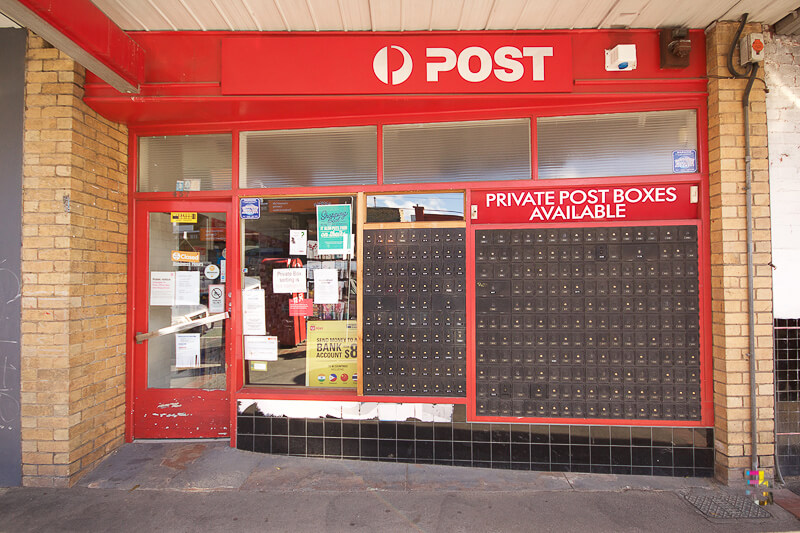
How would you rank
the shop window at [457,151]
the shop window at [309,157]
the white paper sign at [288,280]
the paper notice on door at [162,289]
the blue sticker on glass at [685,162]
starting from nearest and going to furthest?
the blue sticker on glass at [685,162] → the shop window at [457,151] → the shop window at [309,157] → the white paper sign at [288,280] → the paper notice on door at [162,289]

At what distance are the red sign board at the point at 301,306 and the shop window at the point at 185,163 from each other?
1.40 meters

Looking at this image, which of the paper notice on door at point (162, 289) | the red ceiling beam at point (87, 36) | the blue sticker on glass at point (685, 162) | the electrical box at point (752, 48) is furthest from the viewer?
the paper notice on door at point (162, 289)

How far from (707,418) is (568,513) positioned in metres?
1.68

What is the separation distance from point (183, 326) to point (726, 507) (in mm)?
5268

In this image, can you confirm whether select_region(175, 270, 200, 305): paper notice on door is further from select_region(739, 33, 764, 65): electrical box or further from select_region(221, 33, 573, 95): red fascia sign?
select_region(739, 33, 764, 65): electrical box

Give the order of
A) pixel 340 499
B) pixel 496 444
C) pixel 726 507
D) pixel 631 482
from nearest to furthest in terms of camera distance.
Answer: pixel 726 507 < pixel 340 499 < pixel 631 482 < pixel 496 444

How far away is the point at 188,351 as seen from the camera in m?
4.32

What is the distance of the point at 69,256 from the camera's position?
353cm

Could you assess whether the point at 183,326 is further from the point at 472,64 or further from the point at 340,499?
the point at 472,64

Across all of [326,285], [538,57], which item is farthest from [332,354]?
[538,57]

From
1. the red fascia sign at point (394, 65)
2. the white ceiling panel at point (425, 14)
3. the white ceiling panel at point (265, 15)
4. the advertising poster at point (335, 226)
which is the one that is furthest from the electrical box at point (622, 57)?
the white ceiling panel at point (265, 15)

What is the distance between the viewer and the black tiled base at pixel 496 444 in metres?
3.70

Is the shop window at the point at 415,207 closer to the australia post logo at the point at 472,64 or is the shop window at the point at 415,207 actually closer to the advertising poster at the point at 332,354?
the australia post logo at the point at 472,64

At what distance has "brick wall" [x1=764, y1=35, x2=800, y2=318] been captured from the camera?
3.62 meters
